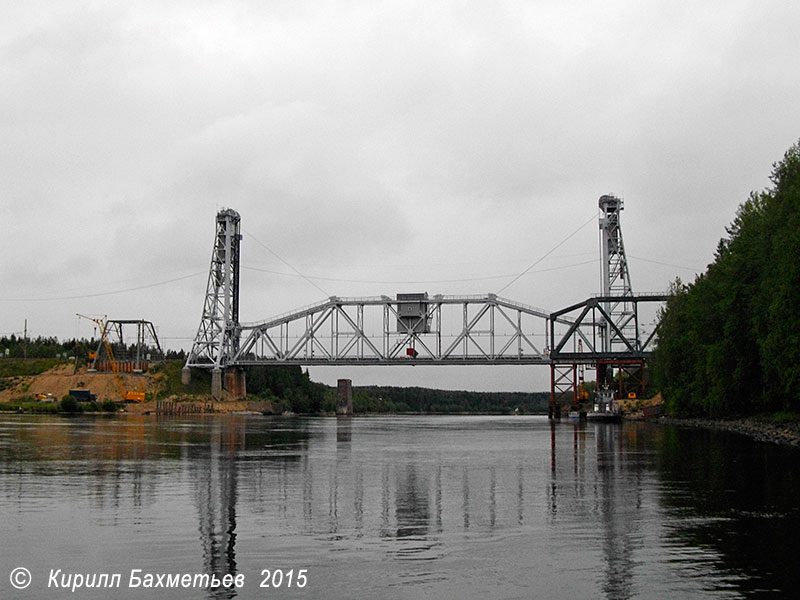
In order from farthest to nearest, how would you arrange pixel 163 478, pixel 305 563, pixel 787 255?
pixel 787 255
pixel 163 478
pixel 305 563

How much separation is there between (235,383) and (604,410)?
311 ft

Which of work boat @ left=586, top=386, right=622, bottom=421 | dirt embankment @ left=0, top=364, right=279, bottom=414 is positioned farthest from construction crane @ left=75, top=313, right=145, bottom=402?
work boat @ left=586, top=386, right=622, bottom=421

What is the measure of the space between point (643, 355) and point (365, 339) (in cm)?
6295

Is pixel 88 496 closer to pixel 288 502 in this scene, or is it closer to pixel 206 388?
pixel 288 502

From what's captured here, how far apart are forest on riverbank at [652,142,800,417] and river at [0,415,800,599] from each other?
17.3 metres

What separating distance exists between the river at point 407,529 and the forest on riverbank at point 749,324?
17347mm

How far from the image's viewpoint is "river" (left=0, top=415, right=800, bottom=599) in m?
13.0

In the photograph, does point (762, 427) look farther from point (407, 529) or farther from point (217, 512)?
point (217, 512)

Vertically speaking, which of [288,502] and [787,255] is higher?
[787,255]

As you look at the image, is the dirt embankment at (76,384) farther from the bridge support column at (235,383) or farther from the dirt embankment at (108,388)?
the bridge support column at (235,383)

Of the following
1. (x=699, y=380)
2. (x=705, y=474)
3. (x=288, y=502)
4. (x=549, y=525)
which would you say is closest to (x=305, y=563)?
(x=549, y=525)

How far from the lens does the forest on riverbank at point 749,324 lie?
159 feet

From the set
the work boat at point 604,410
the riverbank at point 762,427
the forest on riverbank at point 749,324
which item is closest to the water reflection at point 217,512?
the riverbank at point 762,427

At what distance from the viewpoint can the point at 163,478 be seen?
28125 millimetres
